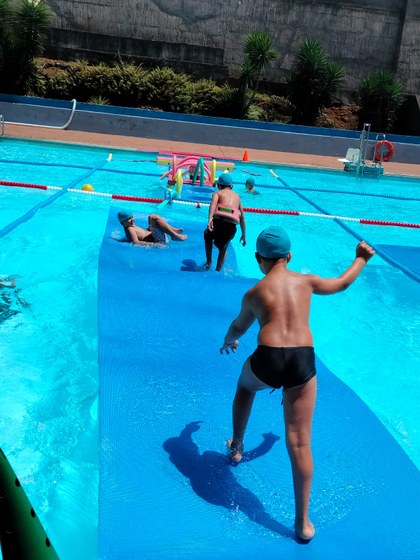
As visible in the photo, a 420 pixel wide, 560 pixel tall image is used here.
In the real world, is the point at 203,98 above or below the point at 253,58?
below

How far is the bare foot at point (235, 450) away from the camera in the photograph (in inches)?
131

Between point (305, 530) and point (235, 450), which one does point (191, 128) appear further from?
point (305, 530)

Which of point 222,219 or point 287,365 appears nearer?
point 287,365

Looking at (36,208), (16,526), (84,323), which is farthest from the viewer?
(36,208)

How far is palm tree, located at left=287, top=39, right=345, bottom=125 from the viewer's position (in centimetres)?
2439

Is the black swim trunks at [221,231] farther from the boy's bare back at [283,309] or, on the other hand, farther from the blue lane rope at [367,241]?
the boy's bare back at [283,309]

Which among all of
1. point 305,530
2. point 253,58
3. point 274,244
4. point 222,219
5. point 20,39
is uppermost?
point 253,58

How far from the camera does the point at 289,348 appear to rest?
2783 millimetres

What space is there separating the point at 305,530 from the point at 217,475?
0.64m

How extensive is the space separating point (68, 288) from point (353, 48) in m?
25.1

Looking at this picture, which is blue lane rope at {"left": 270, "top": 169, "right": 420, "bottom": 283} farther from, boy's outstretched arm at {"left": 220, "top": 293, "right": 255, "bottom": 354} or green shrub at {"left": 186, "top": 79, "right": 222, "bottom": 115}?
green shrub at {"left": 186, "top": 79, "right": 222, "bottom": 115}

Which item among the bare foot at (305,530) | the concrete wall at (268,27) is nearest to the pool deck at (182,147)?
the concrete wall at (268,27)

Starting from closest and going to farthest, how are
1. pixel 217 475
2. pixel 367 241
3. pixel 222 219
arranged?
pixel 217 475, pixel 222 219, pixel 367 241

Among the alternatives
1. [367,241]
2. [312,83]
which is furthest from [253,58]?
[367,241]
